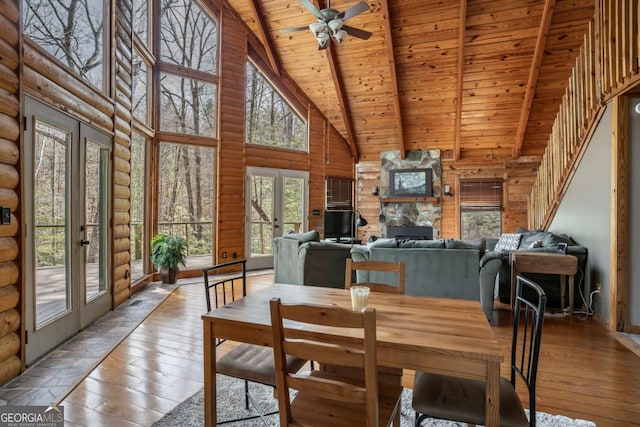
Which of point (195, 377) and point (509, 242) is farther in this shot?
point (509, 242)

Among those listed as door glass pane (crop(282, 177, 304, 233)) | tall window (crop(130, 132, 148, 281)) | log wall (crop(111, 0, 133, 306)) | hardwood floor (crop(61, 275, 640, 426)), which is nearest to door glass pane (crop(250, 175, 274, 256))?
door glass pane (crop(282, 177, 304, 233))

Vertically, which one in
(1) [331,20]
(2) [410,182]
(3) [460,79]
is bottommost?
(2) [410,182]

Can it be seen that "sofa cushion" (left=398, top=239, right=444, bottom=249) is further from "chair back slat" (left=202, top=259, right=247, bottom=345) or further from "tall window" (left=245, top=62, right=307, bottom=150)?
"tall window" (left=245, top=62, right=307, bottom=150)

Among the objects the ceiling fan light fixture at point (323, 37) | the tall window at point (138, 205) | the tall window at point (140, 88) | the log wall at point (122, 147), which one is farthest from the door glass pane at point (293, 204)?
the ceiling fan light fixture at point (323, 37)

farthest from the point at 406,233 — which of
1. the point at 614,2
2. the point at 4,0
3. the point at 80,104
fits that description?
the point at 4,0

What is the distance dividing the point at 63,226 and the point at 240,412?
2497 millimetres

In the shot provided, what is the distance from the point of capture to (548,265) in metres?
4.09

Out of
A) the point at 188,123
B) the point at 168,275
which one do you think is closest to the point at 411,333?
the point at 168,275

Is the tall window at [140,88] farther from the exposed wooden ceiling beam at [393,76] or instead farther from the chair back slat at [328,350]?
the chair back slat at [328,350]

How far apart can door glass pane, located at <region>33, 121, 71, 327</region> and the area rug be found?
1692 mm

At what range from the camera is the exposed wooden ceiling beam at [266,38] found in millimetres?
6473

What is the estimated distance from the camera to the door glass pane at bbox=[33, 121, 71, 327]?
9.78 ft

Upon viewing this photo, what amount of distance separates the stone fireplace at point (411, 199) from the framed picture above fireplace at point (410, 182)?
0.19ft

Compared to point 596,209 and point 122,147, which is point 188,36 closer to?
point 122,147
